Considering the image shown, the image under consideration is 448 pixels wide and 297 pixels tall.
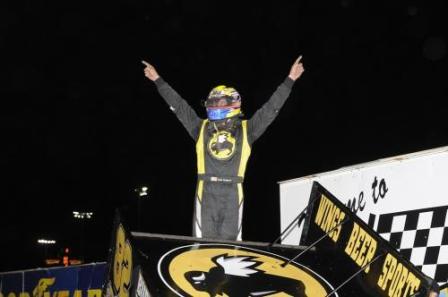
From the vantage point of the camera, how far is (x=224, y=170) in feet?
13.6

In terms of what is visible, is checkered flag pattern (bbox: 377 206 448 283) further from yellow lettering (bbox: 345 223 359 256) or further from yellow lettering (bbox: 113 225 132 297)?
yellow lettering (bbox: 113 225 132 297)

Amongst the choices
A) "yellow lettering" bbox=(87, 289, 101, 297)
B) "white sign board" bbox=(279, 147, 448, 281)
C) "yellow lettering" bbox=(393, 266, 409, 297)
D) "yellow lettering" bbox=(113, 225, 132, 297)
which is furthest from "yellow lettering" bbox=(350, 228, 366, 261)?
"yellow lettering" bbox=(87, 289, 101, 297)

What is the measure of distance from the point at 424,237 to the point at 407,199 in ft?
1.08

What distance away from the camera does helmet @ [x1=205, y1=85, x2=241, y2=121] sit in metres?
4.23

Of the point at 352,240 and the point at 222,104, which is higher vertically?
the point at 222,104

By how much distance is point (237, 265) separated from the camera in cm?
302

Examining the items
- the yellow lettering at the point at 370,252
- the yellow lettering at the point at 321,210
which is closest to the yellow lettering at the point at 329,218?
the yellow lettering at the point at 321,210

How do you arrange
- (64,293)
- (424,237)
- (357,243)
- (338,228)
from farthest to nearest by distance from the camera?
(64,293) → (424,237) → (338,228) → (357,243)

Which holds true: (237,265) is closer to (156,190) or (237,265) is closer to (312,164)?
(312,164)

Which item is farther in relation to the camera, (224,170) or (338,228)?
(224,170)

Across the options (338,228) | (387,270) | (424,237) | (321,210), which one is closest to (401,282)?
(387,270)

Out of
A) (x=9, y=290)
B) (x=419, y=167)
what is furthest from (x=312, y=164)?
(x=419, y=167)

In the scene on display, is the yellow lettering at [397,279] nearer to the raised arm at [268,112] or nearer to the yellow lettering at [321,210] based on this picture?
the yellow lettering at [321,210]

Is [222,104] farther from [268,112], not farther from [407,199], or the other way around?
[407,199]
